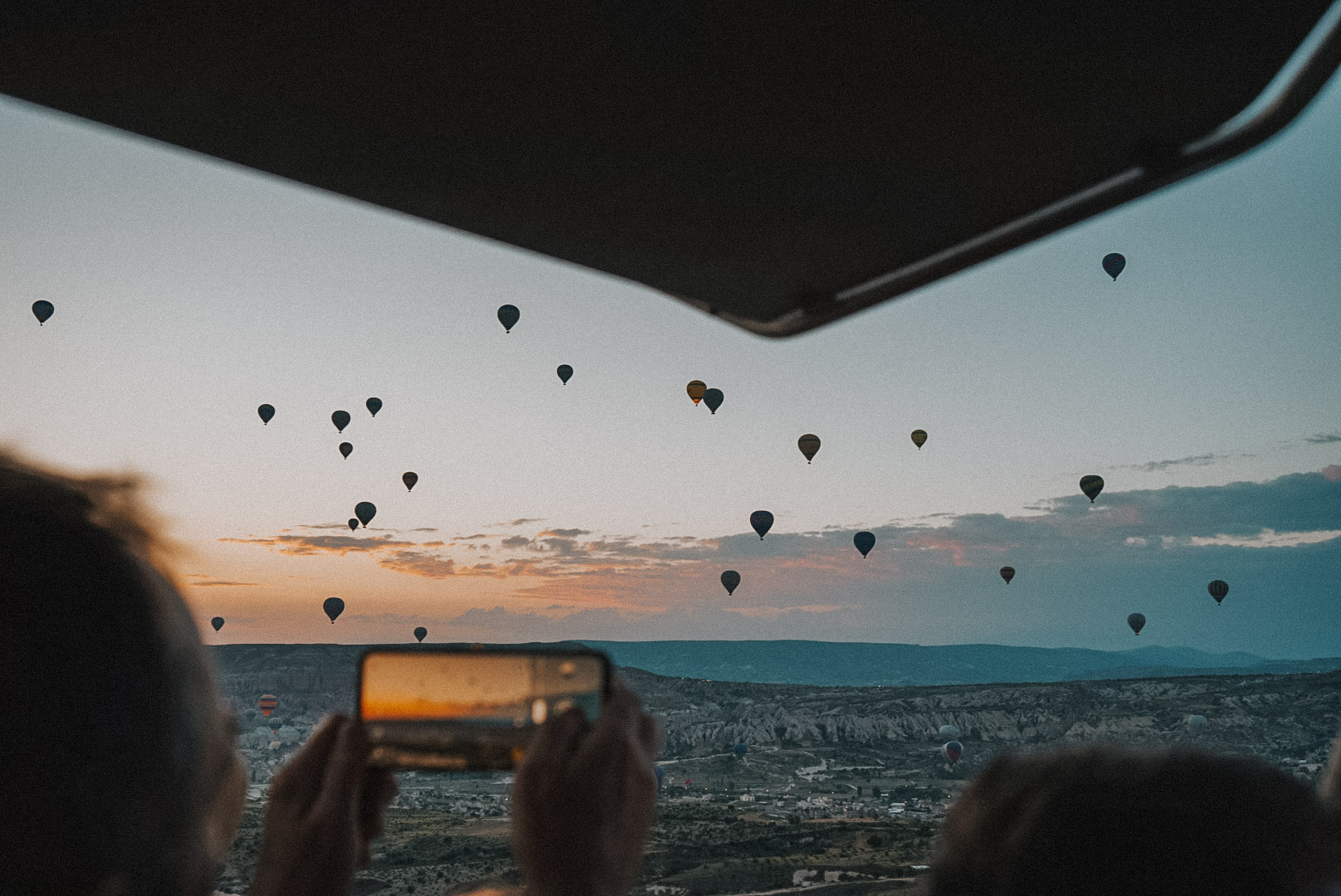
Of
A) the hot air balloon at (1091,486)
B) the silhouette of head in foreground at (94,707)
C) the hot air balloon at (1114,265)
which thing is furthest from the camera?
the hot air balloon at (1091,486)

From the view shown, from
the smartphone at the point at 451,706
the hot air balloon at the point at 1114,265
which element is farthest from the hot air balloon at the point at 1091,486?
the smartphone at the point at 451,706

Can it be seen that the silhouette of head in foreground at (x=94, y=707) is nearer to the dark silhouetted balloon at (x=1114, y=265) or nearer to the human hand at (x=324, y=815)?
the human hand at (x=324, y=815)

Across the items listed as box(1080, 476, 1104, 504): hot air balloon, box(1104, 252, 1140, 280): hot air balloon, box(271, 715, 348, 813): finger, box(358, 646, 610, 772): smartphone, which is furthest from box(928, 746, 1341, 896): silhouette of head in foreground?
box(1080, 476, 1104, 504): hot air balloon

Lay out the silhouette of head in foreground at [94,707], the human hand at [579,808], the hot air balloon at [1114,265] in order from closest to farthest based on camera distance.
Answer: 1. the silhouette of head in foreground at [94,707]
2. the human hand at [579,808]
3. the hot air balloon at [1114,265]

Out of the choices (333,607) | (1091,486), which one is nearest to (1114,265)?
(1091,486)

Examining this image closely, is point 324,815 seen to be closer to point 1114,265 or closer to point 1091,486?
point 1114,265

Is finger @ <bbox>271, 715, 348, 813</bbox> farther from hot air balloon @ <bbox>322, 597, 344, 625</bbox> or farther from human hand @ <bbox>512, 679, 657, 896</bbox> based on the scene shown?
hot air balloon @ <bbox>322, 597, 344, 625</bbox>

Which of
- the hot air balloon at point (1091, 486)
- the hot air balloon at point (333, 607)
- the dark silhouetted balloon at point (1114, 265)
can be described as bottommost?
the hot air balloon at point (333, 607)
